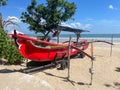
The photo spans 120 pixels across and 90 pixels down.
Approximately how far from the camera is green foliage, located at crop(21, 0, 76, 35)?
2219 cm

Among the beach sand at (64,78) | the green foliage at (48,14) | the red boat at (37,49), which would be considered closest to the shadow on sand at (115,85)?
the beach sand at (64,78)

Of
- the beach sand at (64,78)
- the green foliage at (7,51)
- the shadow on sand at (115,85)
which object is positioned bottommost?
the shadow on sand at (115,85)

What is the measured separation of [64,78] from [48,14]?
1319 cm

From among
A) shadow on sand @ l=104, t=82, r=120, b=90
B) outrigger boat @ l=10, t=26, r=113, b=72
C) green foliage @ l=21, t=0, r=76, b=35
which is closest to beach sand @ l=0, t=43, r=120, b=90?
shadow on sand @ l=104, t=82, r=120, b=90

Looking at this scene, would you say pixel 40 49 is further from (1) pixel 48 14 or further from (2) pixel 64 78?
(1) pixel 48 14

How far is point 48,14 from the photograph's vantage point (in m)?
22.4

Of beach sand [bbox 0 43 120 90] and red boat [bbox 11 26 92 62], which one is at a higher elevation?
red boat [bbox 11 26 92 62]

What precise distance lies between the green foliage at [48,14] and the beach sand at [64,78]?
9351mm

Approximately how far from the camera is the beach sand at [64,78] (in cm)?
759

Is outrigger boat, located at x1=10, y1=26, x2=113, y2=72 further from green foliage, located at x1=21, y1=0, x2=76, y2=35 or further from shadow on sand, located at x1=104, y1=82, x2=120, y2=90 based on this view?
green foliage, located at x1=21, y1=0, x2=76, y2=35

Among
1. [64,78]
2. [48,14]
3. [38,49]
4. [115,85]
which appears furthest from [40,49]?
[48,14]

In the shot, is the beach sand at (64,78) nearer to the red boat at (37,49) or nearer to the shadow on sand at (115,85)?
the shadow on sand at (115,85)

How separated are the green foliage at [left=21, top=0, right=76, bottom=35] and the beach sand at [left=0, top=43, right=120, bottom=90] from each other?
9351 mm

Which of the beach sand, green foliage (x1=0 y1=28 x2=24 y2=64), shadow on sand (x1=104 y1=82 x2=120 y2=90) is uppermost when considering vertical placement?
green foliage (x1=0 y1=28 x2=24 y2=64)
